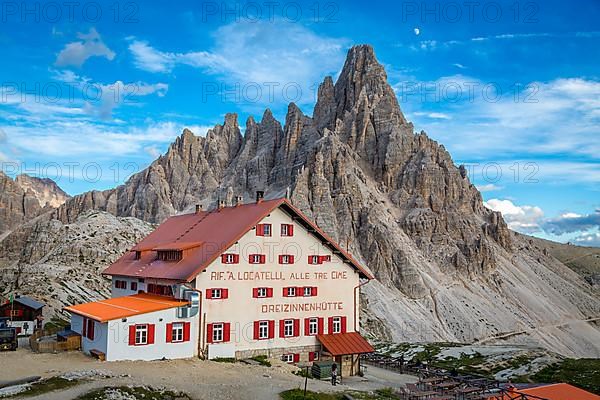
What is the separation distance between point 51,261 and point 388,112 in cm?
11989

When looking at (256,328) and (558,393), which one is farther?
(256,328)

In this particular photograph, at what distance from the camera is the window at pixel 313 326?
4309 centimetres

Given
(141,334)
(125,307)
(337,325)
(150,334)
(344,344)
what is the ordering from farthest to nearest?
(337,325) < (344,344) < (125,307) < (150,334) < (141,334)

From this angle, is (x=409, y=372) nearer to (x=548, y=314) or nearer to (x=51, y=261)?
(x=51, y=261)

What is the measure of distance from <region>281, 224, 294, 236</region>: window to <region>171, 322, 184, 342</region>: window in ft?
34.9

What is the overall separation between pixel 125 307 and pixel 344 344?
16782 millimetres

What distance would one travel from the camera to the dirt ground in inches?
1069

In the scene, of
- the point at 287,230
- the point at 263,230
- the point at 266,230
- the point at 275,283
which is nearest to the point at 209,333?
the point at 275,283

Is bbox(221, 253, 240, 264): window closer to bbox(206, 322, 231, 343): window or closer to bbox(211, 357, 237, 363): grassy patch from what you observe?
bbox(206, 322, 231, 343): window

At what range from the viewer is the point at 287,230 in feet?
141

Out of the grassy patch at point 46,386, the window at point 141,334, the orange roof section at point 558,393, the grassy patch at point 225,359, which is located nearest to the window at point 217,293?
the grassy patch at point 225,359

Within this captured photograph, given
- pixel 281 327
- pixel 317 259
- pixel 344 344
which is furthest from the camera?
pixel 317 259

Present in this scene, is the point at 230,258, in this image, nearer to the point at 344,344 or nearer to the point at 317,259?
the point at 317,259

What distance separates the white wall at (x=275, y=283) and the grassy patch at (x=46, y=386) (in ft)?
41.8
